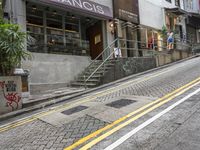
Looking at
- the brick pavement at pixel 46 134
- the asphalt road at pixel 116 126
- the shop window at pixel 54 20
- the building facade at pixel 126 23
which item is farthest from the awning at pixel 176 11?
the brick pavement at pixel 46 134

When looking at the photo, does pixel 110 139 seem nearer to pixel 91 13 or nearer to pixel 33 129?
pixel 33 129

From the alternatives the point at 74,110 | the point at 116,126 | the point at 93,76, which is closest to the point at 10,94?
the point at 74,110

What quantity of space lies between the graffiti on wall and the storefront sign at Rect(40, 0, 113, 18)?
5.94 m

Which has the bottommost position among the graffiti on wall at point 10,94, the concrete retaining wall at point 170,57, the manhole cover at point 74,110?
the manhole cover at point 74,110

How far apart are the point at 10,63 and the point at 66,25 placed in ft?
27.6

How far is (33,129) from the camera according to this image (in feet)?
A: 24.6

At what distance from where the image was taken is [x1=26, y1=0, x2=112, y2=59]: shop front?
619 inches

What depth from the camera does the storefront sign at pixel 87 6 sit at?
50.9ft

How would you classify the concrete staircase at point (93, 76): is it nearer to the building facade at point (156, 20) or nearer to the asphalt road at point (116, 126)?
the asphalt road at point (116, 126)

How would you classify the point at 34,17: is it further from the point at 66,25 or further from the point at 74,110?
the point at 74,110

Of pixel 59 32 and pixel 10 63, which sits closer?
pixel 10 63

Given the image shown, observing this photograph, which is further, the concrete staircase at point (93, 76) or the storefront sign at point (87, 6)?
the storefront sign at point (87, 6)

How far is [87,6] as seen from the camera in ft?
57.2

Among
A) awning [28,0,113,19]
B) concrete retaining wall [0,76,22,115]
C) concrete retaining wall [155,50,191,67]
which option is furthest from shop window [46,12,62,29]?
concrete retaining wall [0,76,22,115]
